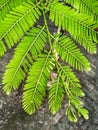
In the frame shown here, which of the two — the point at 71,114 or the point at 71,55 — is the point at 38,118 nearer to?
the point at 71,114

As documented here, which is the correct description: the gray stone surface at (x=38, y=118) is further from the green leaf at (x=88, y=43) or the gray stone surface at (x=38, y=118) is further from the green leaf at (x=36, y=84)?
the green leaf at (x=88, y=43)

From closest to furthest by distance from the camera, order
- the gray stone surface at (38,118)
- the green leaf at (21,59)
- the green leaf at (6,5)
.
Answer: the green leaf at (21,59) < the green leaf at (6,5) < the gray stone surface at (38,118)

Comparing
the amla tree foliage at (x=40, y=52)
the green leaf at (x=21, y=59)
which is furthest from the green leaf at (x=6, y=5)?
the green leaf at (x=21, y=59)

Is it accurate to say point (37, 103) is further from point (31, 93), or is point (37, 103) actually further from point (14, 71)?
point (14, 71)

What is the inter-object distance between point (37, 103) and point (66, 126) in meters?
0.45

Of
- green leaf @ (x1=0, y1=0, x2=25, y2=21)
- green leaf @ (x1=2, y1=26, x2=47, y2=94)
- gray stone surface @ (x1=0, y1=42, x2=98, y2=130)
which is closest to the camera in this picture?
green leaf @ (x1=2, y1=26, x2=47, y2=94)

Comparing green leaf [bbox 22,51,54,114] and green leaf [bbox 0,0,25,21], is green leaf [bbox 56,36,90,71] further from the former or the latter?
green leaf [bbox 0,0,25,21]

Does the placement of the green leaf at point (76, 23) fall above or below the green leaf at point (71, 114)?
above

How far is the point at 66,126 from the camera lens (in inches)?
68.5

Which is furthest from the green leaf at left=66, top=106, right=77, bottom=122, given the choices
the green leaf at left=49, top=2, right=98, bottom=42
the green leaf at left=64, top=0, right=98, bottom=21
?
the green leaf at left=64, top=0, right=98, bottom=21

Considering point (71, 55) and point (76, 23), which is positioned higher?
point (76, 23)

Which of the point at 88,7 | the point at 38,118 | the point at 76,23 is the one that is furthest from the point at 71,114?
the point at 88,7

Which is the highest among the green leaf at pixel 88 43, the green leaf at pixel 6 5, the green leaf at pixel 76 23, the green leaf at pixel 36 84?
the green leaf at pixel 6 5

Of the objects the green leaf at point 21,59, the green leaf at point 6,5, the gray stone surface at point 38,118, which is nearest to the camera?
the green leaf at point 21,59
